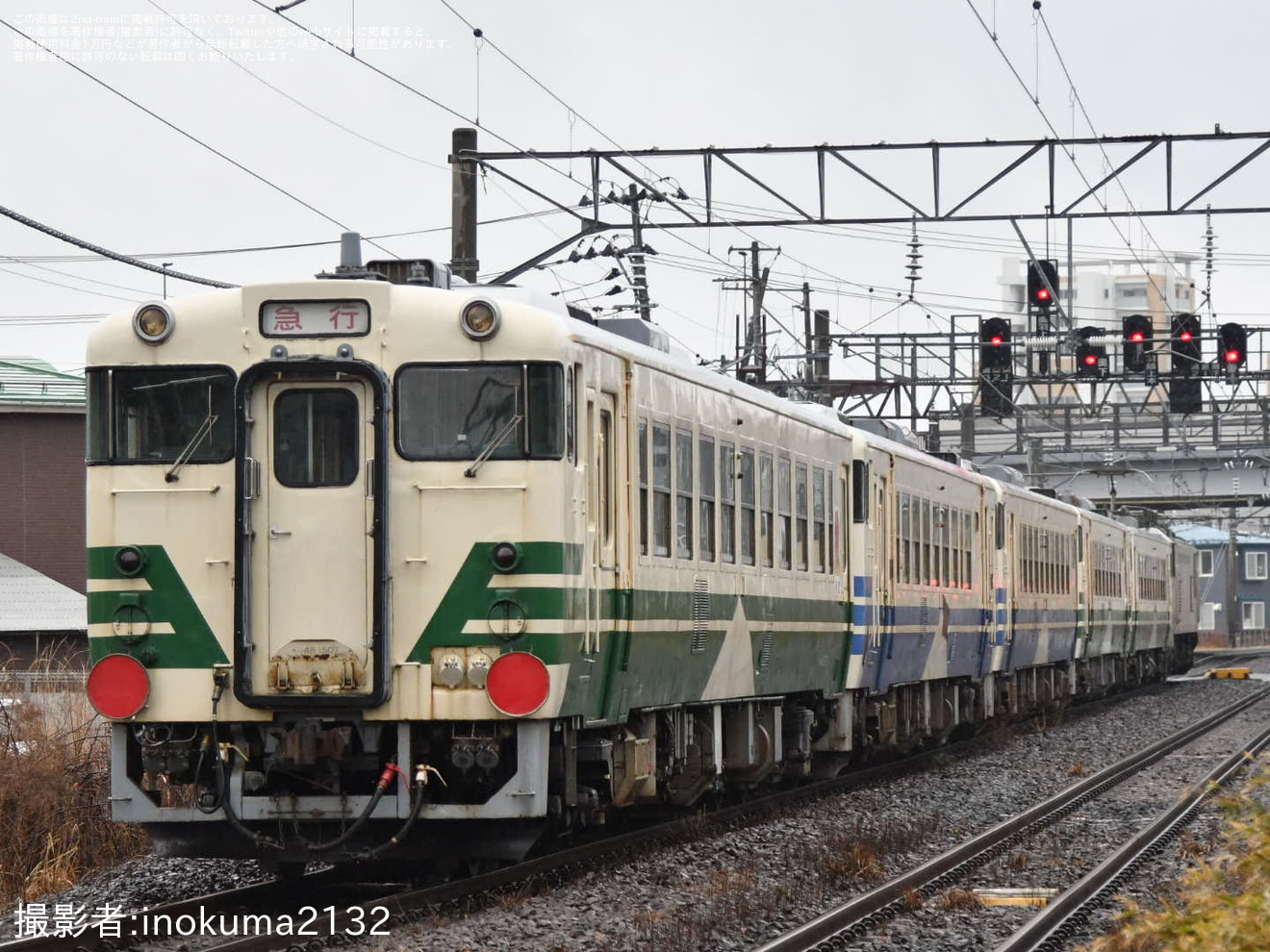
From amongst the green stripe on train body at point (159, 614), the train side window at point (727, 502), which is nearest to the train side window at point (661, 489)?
the train side window at point (727, 502)

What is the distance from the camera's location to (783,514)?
49.3ft

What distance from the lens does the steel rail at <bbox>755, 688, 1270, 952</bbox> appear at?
9.52 metres

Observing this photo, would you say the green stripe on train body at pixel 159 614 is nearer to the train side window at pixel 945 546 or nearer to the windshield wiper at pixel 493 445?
the windshield wiper at pixel 493 445

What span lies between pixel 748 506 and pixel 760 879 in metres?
3.22

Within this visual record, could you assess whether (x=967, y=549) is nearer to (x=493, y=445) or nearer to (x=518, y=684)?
(x=493, y=445)

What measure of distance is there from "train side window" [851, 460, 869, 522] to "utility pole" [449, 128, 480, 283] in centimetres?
394

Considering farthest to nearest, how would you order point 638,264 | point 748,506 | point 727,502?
point 638,264 < point 748,506 < point 727,502

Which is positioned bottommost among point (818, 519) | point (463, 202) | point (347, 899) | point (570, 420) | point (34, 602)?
point (347, 899)

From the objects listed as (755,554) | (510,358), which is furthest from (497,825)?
(755,554)

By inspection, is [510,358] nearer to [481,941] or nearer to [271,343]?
[271,343]

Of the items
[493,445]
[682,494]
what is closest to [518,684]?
[493,445]

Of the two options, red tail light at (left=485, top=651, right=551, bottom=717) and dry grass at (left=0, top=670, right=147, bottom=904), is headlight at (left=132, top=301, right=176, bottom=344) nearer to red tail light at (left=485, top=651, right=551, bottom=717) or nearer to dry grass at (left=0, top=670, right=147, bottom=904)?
red tail light at (left=485, top=651, right=551, bottom=717)

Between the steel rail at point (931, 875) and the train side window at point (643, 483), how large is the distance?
2.27m

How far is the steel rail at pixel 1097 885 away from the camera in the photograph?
9.68 m
